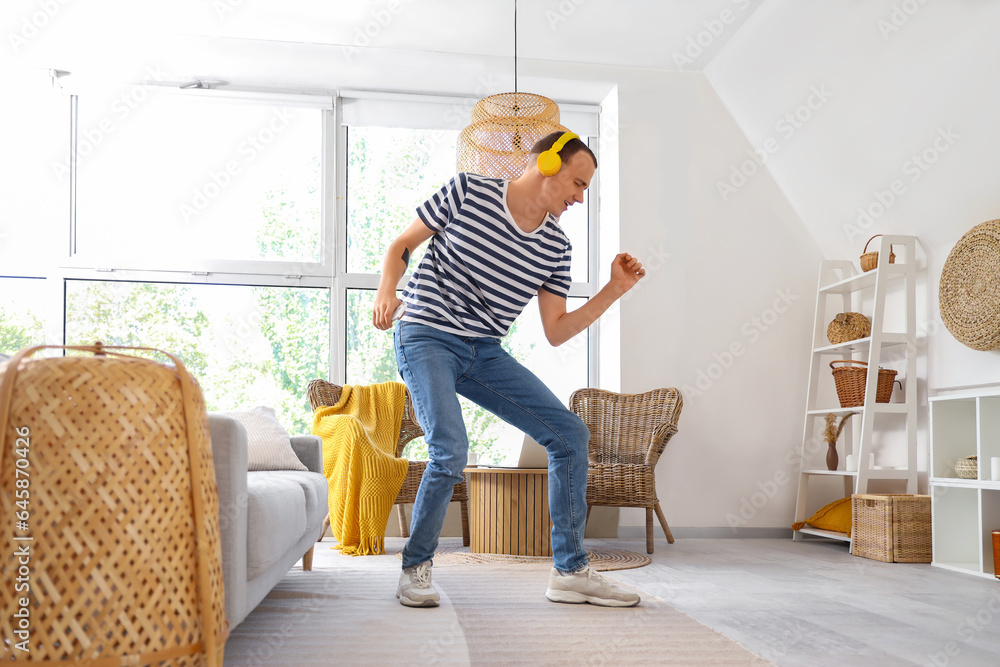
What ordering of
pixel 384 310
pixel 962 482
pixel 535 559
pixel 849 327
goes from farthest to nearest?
pixel 849 327 < pixel 535 559 < pixel 962 482 < pixel 384 310

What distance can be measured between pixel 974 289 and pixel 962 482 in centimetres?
81

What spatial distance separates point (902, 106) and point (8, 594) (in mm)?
3657

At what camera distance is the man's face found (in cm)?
221

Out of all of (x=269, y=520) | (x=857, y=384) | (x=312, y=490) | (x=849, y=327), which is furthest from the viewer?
(x=849, y=327)

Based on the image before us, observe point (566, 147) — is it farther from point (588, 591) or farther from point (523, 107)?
point (523, 107)

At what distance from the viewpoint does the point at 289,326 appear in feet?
15.7

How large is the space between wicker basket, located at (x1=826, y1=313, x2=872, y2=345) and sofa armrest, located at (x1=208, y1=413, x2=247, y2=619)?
359 centimetres

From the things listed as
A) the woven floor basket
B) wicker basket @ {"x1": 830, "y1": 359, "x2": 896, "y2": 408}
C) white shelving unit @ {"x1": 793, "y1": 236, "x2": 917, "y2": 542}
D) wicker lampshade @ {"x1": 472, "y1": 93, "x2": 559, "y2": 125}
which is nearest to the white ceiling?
wicker lampshade @ {"x1": 472, "y1": 93, "x2": 559, "y2": 125}

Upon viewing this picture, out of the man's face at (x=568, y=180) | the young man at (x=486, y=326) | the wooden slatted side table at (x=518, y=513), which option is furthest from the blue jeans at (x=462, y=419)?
the wooden slatted side table at (x=518, y=513)

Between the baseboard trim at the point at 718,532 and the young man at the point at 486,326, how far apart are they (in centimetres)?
227

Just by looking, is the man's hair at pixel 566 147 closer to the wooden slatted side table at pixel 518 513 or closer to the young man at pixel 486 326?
the young man at pixel 486 326

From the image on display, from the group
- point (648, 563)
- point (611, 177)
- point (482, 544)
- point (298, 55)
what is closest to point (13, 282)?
point (298, 55)

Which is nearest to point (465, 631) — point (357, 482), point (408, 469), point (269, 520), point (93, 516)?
point (269, 520)

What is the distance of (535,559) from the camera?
11.0 feet
